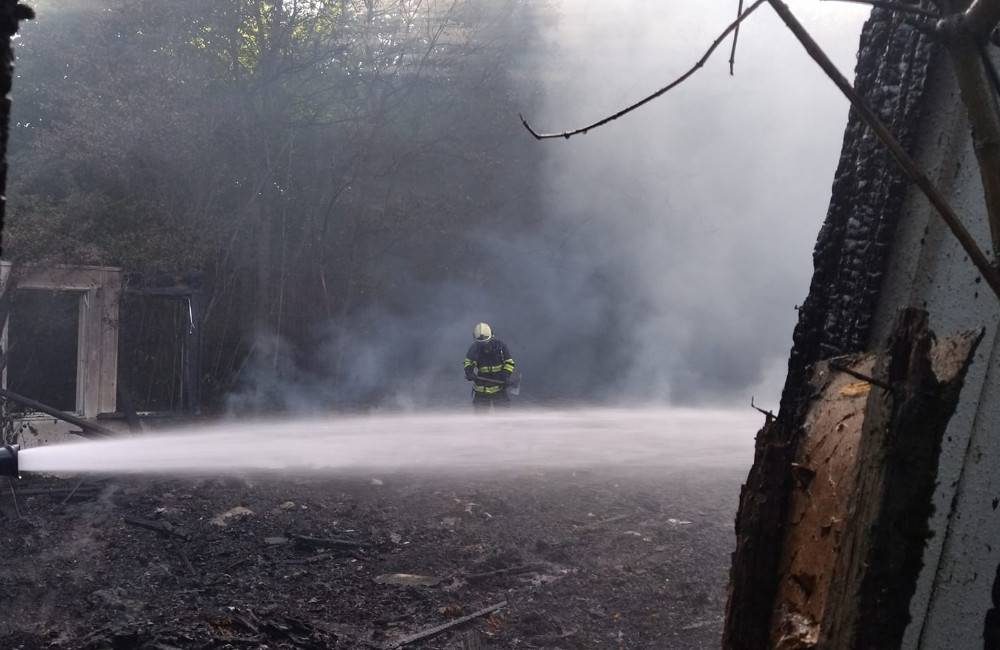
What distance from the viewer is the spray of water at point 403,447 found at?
927cm

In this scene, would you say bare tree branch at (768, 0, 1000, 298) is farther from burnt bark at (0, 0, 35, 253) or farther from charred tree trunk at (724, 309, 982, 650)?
burnt bark at (0, 0, 35, 253)

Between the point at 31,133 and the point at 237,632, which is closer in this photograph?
the point at 237,632

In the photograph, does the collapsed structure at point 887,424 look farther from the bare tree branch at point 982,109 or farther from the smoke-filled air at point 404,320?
the bare tree branch at point 982,109

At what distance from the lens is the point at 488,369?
39.6ft

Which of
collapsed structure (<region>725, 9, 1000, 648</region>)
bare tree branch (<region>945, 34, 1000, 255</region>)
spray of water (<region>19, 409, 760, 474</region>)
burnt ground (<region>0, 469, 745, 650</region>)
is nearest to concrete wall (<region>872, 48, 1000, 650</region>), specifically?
collapsed structure (<region>725, 9, 1000, 648</region>)

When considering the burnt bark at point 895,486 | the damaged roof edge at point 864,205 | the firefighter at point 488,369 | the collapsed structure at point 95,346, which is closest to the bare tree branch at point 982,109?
the burnt bark at point 895,486

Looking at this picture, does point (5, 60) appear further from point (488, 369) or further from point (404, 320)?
point (404, 320)

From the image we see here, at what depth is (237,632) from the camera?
5.41m

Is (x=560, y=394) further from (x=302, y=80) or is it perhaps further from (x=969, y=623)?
(x=969, y=623)

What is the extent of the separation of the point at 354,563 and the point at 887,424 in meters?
5.98

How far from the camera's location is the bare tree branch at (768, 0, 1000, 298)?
4.79 ft

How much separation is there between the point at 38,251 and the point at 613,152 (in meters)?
13.3

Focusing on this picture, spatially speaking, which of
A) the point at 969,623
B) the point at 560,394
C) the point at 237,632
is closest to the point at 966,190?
the point at 969,623

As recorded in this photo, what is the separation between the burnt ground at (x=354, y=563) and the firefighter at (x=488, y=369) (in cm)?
283
